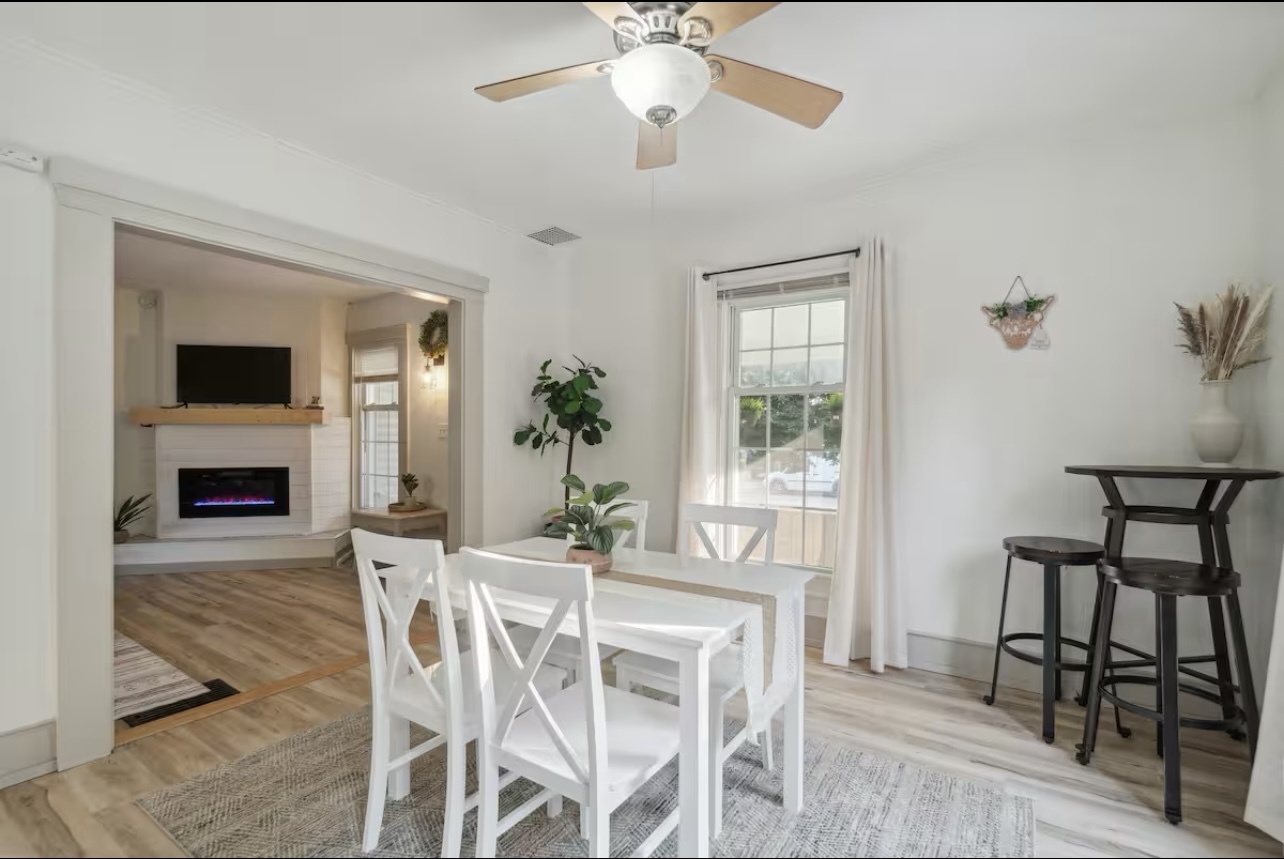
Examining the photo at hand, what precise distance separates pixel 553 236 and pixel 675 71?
253cm

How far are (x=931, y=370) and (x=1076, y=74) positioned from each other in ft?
4.35

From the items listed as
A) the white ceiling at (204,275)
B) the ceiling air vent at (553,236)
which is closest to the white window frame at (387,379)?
the white ceiling at (204,275)

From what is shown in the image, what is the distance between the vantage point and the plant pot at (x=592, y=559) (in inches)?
83.0

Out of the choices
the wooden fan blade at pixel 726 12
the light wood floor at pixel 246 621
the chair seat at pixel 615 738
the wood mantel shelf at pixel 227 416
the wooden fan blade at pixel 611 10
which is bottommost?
the light wood floor at pixel 246 621

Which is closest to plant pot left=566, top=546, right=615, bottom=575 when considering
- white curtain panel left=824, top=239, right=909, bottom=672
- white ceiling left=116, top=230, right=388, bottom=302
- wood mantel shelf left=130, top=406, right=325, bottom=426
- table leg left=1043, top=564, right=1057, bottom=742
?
white curtain panel left=824, top=239, right=909, bottom=672

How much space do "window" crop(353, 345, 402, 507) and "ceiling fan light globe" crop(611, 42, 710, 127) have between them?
4527 millimetres

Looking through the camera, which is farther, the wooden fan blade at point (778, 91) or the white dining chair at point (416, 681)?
the wooden fan blade at point (778, 91)

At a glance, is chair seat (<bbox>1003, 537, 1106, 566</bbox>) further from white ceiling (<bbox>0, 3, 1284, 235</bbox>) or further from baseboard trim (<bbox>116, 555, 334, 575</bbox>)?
baseboard trim (<bbox>116, 555, 334, 575</bbox>)

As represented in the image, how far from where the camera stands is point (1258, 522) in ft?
7.68

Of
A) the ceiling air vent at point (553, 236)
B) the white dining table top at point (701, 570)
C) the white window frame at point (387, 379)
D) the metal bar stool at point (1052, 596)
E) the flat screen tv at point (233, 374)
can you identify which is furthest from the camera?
the white window frame at point (387, 379)

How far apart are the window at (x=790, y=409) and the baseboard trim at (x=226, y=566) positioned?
3.97 meters

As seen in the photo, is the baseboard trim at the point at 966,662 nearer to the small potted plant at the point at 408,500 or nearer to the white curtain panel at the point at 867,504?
the white curtain panel at the point at 867,504

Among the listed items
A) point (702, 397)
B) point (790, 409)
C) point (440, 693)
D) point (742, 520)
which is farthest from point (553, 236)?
point (440, 693)

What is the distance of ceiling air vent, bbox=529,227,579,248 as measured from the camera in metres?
3.97
